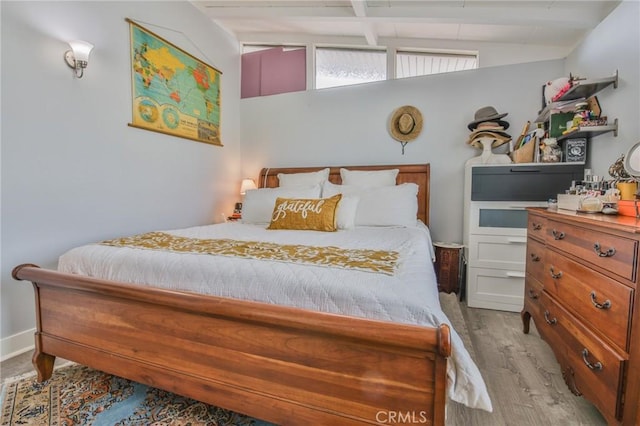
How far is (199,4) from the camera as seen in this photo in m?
3.11

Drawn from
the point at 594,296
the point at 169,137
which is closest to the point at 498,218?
the point at 594,296

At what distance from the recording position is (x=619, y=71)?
193cm

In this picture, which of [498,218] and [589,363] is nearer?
[589,363]

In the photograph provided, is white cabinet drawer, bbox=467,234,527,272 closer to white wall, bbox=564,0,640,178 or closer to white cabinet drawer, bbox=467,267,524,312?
white cabinet drawer, bbox=467,267,524,312

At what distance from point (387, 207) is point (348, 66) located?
195 cm

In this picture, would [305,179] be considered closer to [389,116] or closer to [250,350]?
[389,116]

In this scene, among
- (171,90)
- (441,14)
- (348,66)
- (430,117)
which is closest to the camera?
(441,14)

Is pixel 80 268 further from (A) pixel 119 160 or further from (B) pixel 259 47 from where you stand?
(B) pixel 259 47

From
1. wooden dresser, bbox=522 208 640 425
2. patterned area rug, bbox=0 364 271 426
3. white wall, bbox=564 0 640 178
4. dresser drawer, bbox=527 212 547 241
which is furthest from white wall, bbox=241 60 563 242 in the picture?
patterned area rug, bbox=0 364 271 426

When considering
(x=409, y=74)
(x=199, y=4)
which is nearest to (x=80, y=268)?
(x=199, y=4)

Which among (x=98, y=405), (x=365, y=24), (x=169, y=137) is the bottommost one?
(x=98, y=405)

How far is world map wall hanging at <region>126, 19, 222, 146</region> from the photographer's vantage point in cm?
259

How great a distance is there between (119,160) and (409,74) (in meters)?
2.92

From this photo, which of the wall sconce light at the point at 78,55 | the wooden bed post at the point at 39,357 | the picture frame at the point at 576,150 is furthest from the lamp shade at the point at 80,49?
the picture frame at the point at 576,150
